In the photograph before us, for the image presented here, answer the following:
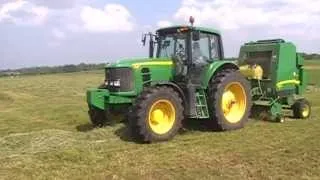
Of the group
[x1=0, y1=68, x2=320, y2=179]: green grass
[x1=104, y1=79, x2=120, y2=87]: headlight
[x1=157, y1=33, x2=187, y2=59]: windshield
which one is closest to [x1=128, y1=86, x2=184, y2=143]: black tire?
[x1=0, y1=68, x2=320, y2=179]: green grass

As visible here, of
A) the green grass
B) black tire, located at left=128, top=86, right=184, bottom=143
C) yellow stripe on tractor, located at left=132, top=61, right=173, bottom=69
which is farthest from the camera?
yellow stripe on tractor, located at left=132, top=61, right=173, bottom=69

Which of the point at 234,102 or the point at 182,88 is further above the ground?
the point at 182,88

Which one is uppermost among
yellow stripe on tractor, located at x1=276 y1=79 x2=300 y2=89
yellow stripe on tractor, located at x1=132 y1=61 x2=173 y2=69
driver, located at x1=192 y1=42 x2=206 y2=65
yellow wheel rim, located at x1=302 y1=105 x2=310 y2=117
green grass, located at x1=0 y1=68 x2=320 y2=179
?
driver, located at x1=192 y1=42 x2=206 y2=65

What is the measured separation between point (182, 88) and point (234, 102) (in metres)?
1.80

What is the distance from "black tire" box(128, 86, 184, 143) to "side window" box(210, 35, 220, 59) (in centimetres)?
221

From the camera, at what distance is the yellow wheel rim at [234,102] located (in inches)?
534

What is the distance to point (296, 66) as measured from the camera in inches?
629

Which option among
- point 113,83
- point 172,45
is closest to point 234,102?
point 172,45

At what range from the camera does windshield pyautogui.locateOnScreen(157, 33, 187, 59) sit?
12961 millimetres

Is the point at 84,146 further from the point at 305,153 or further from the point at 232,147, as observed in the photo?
the point at 305,153

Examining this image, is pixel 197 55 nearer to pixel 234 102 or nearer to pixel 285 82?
pixel 234 102

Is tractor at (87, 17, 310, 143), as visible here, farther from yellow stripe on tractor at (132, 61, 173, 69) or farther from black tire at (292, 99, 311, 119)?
black tire at (292, 99, 311, 119)

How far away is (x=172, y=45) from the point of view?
1315 centimetres

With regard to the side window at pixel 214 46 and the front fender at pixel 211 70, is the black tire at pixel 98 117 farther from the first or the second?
the side window at pixel 214 46
